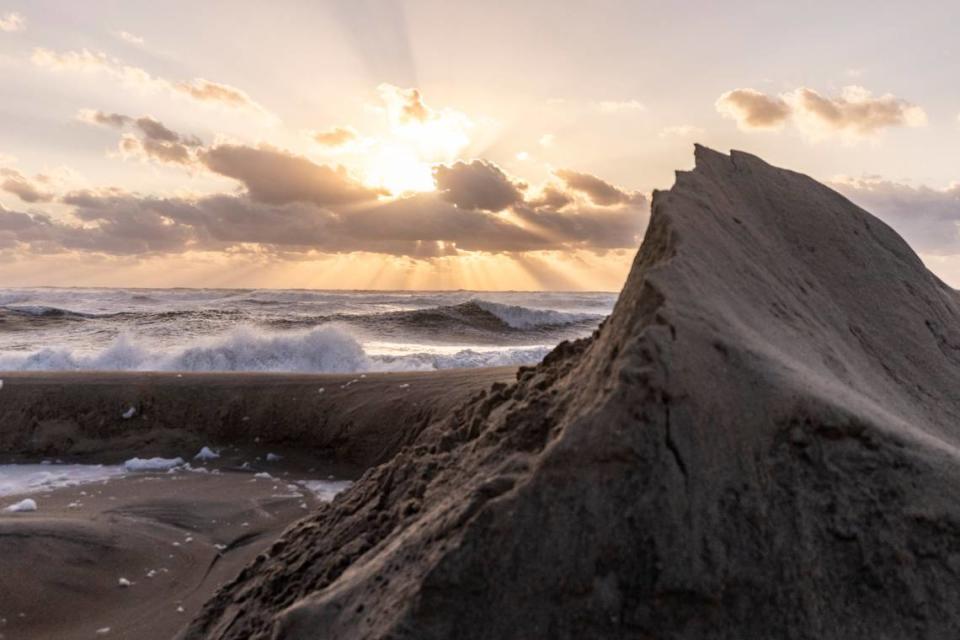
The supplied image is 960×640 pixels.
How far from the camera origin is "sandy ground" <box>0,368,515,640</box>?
3180 millimetres

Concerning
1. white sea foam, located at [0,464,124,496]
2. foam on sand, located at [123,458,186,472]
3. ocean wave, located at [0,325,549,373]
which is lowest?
white sea foam, located at [0,464,124,496]

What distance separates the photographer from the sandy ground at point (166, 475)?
3.18 m

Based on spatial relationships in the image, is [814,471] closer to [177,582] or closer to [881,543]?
[881,543]

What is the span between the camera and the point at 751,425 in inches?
56.5

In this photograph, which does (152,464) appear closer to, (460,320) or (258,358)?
(258,358)

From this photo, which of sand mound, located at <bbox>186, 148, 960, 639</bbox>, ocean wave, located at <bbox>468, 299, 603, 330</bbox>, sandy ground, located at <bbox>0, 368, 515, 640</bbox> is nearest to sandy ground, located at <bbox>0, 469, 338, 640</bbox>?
sandy ground, located at <bbox>0, 368, 515, 640</bbox>

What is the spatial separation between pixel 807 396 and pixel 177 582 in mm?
3083

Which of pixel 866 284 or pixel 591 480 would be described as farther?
pixel 866 284

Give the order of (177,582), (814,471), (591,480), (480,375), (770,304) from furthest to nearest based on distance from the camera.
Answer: (480,375), (177,582), (770,304), (814,471), (591,480)

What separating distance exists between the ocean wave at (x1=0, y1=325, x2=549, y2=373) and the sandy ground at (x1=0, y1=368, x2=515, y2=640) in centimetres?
250

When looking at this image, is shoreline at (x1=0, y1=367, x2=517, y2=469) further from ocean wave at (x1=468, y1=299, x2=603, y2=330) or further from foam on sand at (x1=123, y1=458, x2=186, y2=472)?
ocean wave at (x1=468, y1=299, x2=603, y2=330)

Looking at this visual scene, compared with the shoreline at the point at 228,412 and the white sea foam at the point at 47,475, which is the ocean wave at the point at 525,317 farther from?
the white sea foam at the point at 47,475

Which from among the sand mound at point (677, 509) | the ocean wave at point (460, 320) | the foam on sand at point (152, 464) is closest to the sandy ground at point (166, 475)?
the foam on sand at point (152, 464)

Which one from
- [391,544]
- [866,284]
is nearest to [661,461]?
[391,544]
